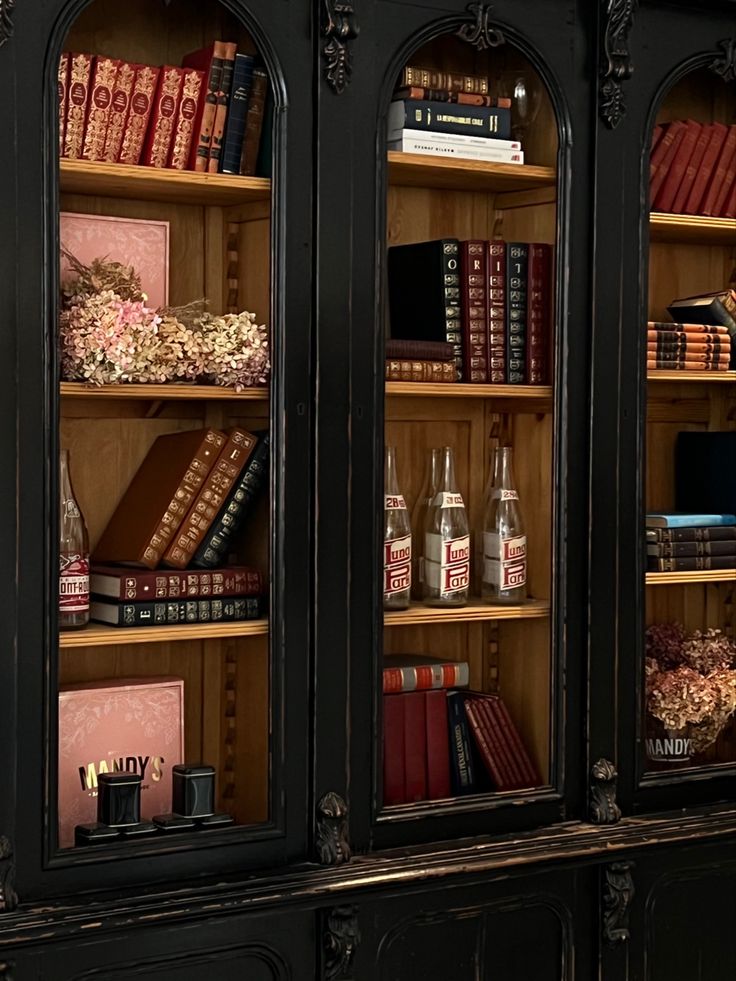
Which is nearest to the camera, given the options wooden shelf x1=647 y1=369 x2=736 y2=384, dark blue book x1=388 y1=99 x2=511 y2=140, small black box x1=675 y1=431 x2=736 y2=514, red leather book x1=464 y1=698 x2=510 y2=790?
dark blue book x1=388 y1=99 x2=511 y2=140

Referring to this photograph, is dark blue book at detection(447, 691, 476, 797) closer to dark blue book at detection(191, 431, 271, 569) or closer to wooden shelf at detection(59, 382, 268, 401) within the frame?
dark blue book at detection(191, 431, 271, 569)

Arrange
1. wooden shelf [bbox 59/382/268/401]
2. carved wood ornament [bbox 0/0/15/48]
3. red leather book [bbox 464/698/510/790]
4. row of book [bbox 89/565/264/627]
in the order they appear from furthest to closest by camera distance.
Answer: red leather book [bbox 464/698/510/790], row of book [bbox 89/565/264/627], wooden shelf [bbox 59/382/268/401], carved wood ornament [bbox 0/0/15/48]

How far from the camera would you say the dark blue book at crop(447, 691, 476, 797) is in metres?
3.35

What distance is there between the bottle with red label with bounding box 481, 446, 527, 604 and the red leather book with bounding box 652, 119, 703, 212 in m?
0.71

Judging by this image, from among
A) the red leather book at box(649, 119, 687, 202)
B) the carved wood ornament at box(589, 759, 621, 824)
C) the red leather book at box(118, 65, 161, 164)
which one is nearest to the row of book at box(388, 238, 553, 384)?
the red leather book at box(649, 119, 687, 202)

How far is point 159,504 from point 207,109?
0.78 metres

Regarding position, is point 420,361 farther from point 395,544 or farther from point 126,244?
point 126,244

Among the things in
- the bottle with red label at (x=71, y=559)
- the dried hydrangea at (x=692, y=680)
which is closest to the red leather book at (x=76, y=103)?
the bottle with red label at (x=71, y=559)

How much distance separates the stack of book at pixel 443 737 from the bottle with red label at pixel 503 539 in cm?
21

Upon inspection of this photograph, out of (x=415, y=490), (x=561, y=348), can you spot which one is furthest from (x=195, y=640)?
(x=561, y=348)

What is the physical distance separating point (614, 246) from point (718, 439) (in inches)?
25.6

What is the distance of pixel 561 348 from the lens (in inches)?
131

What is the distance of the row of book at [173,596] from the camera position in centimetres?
292

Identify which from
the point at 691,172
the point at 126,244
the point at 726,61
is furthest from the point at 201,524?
the point at 726,61
